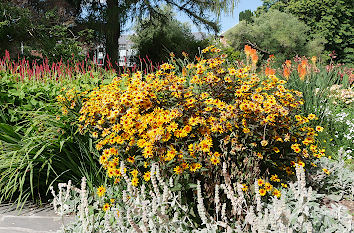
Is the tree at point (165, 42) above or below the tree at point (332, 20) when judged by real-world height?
below

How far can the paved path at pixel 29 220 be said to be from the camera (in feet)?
8.70

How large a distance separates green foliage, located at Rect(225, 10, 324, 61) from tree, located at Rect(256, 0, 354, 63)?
16.6 feet

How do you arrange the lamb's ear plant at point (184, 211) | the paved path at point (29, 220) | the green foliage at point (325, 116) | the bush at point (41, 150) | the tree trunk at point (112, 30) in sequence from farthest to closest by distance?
the tree trunk at point (112, 30) < the green foliage at point (325, 116) < the bush at point (41, 150) < the paved path at point (29, 220) < the lamb's ear plant at point (184, 211)

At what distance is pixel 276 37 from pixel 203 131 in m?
23.7

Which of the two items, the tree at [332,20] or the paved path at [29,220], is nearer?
the paved path at [29,220]

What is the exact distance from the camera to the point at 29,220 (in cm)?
284

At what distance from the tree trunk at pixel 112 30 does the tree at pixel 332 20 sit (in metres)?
22.6

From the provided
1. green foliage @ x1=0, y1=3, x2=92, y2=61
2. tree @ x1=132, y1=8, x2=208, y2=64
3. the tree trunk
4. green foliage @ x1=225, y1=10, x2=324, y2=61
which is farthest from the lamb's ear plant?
green foliage @ x1=225, y1=10, x2=324, y2=61

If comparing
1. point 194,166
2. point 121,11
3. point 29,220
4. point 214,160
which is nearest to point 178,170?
point 194,166

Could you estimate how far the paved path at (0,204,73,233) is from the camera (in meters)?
2.65

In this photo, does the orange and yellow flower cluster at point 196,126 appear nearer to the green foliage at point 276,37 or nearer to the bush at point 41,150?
the bush at point 41,150

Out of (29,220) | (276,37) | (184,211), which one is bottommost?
(29,220)

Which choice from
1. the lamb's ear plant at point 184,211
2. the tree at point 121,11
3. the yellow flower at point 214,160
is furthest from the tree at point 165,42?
the yellow flower at point 214,160

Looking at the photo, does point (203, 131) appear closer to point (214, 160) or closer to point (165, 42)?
point (214, 160)
